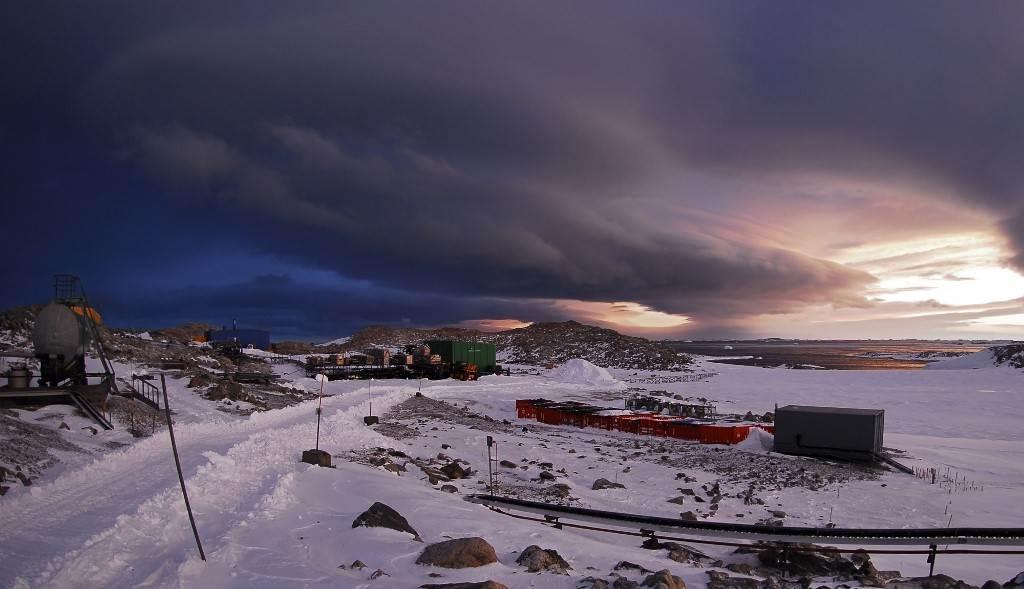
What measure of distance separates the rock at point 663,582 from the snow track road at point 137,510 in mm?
5973

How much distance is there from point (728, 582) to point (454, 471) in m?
11.1

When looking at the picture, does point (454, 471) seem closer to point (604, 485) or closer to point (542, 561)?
point (604, 485)

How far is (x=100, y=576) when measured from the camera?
7.66 m

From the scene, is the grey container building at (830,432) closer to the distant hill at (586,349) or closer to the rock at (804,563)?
the rock at (804,563)

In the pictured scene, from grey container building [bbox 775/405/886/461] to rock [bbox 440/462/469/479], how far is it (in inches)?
540

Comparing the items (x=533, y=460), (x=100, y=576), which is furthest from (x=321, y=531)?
(x=533, y=460)

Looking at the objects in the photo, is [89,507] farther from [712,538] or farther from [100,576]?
[712,538]

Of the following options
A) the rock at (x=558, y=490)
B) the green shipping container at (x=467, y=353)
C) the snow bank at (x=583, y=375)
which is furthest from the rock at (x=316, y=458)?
the snow bank at (x=583, y=375)

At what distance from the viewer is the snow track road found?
7.84 metres

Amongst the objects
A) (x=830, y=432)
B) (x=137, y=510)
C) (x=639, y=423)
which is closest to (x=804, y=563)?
(x=137, y=510)

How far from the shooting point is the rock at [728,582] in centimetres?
731

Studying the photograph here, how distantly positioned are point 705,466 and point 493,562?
1494 centimetres

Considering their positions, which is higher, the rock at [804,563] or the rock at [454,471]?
the rock at [804,563]

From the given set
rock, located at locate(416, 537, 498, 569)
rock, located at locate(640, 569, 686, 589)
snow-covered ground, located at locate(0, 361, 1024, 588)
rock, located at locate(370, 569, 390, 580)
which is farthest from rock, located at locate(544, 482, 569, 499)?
rock, located at locate(370, 569, 390, 580)
